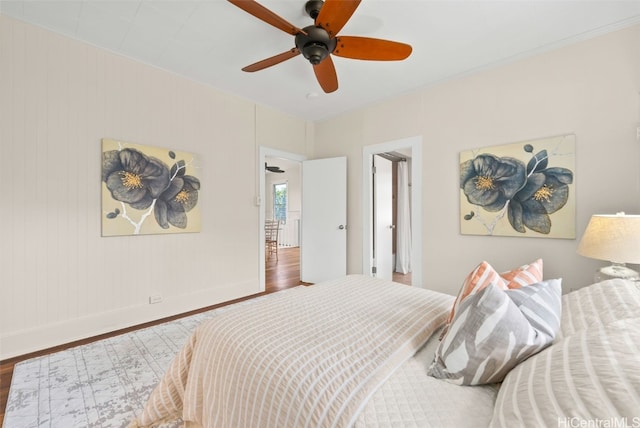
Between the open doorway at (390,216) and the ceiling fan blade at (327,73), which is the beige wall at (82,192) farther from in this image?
the open doorway at (390,216)

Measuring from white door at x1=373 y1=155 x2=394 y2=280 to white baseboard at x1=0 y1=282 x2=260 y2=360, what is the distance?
6.73 feet

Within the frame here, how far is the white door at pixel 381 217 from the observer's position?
3.79 metres

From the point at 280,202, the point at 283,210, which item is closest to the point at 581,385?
the point at 283,210

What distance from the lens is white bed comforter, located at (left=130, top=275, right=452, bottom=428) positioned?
0.80m

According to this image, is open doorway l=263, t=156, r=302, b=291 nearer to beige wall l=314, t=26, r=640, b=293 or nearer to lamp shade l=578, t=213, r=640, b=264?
beige wall l=314, t=26, r=640, b=293

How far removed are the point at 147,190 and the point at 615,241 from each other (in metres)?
3.78

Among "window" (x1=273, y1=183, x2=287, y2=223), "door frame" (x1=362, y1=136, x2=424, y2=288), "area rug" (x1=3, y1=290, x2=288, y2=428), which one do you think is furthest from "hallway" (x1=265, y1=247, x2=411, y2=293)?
"window" (x1=273, y1=183, x2=287, y2=223)

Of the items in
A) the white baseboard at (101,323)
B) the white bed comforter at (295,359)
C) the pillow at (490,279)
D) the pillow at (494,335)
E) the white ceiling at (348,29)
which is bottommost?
the white baseboard at (101,323)

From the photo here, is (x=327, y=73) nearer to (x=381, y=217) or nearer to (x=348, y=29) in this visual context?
(x=348, y=29)

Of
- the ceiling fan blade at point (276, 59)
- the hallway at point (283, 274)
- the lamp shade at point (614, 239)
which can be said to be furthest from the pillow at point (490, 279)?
the hallway at point (283, 274)

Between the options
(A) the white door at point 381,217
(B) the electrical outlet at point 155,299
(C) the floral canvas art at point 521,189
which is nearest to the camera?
(C) the floral canvas art at point 521,189

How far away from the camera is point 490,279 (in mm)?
1125

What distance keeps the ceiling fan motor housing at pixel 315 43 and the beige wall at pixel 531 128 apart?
1785 mm

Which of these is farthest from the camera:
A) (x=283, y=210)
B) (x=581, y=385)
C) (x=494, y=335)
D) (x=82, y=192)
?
(x=283, y=210)
